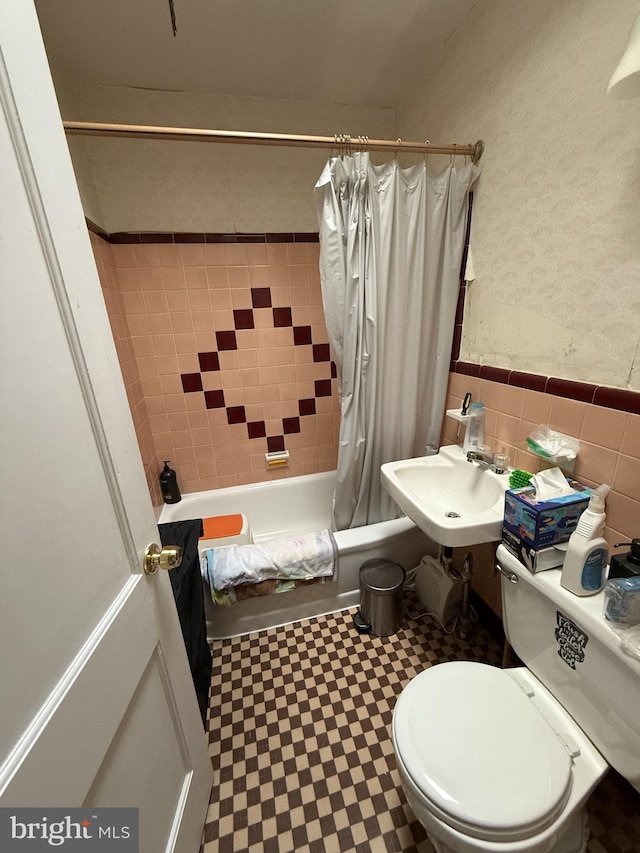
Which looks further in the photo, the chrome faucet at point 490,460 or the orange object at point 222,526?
the orange object at point 222,526

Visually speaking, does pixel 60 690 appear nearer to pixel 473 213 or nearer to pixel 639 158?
pixel 639 158

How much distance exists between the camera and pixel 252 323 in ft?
6.31

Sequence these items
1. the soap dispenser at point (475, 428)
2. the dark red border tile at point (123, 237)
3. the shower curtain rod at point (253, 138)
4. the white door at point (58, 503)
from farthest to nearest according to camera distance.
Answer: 1. the dark red border tile at point (123, 237)
2. the soap dispenser at point (475, 428)
3. the shower curtain rod at point (253, 138)
4. the white door at point (58, 503)

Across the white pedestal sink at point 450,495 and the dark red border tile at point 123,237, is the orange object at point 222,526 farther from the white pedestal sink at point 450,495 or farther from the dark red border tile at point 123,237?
the dark red border tile at point 123,237

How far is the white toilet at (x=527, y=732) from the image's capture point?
0.67 m

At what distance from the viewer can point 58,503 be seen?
0.47m

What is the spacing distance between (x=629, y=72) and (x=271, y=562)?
1687 millimetres

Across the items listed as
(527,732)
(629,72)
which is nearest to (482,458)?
(527,732)

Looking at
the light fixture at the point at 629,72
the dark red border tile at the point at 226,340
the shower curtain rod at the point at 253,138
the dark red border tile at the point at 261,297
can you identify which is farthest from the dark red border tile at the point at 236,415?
the light fixture at the point at 629,72

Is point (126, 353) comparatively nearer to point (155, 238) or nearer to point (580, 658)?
point (155, 238)

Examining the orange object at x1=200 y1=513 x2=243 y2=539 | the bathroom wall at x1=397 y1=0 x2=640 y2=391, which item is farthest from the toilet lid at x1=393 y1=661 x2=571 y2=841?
the orange object at x1=200 y1=513 x2=243 y2=539

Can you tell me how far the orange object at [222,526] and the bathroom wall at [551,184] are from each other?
1.47 metres

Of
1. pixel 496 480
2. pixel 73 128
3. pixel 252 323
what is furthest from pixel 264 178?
pixel 496 480

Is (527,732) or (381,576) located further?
(381,576)
